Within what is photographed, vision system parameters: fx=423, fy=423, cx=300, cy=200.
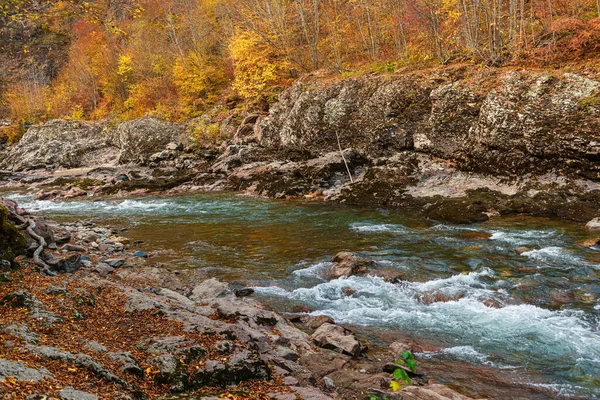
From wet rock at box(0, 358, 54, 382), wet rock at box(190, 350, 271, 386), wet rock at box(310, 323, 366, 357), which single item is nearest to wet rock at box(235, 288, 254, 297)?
wet rock at box(310, 323, 366, 357)

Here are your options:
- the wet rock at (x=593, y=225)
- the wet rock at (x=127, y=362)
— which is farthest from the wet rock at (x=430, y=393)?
the wet rock at (x=593, y=225)

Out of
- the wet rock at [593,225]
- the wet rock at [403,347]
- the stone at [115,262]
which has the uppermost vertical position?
the stone at [115,262]

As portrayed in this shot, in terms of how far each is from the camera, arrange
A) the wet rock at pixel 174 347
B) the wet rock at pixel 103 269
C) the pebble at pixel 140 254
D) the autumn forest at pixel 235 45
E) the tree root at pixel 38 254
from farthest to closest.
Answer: the autumn forest at pixel 235 45 < the pebble at pixel 140 254 < the wet rock at pixel 103 269 < the tree root at pixel 38 254 < the wet rock at pixel 174 347

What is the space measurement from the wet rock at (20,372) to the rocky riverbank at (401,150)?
492 inches

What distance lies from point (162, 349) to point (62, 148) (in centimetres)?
3878

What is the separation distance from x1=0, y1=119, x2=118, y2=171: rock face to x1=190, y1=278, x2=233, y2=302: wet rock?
30.9 metres

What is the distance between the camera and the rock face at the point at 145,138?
32344 millimetres

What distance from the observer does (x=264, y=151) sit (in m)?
26.3

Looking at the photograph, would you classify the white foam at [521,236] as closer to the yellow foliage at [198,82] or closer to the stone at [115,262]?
the stone at [115,262]

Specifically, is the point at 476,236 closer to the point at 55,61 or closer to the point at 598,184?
the point at 598,184

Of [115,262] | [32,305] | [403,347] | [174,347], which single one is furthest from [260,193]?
[174,347]

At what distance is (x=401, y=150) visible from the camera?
1991 centimetres

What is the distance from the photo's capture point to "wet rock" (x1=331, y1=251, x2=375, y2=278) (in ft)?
30.9

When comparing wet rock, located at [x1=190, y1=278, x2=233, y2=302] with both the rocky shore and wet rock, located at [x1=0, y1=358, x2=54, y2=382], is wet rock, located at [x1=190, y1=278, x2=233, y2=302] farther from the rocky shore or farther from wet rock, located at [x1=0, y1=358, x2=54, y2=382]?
wet rock, located at [x1=0, y1=358, x2=54, y2=382]
